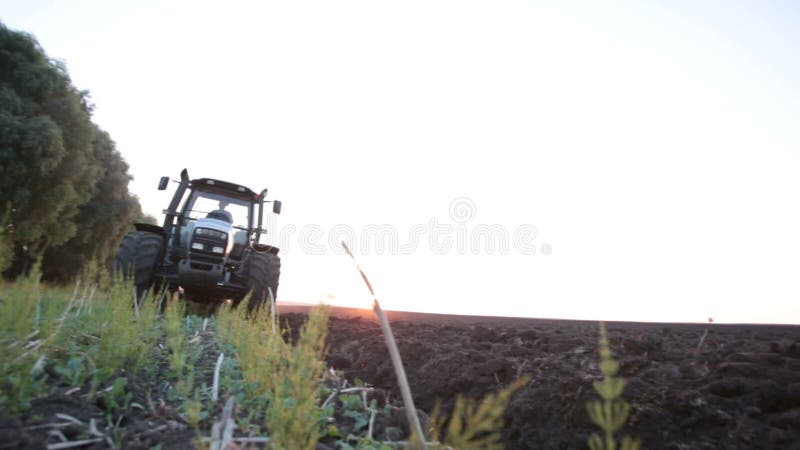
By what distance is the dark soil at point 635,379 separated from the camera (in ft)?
8.12

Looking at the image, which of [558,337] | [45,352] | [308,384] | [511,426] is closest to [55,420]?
[45,352]

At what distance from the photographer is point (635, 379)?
2.96 m

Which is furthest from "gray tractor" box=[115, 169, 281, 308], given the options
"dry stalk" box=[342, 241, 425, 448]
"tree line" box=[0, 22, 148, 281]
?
"tree line" box=[0, 22, 148, 281]

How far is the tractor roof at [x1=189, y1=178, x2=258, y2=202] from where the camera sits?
8633 mm

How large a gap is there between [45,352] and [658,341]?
3.91 meters

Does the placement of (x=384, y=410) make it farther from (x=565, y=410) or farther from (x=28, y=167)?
(x=28, y=167)

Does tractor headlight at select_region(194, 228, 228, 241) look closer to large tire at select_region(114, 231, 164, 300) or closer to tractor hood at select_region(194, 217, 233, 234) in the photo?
tractor hood at select_region(194, 217, 233, 234)

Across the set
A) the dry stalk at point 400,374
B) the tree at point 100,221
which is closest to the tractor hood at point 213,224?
the dry stalk at point 400,374

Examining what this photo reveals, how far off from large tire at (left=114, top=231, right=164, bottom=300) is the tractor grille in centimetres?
53

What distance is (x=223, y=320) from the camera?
496 centimetres

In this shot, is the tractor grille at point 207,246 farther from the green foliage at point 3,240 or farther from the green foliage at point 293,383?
the green foliage at point 293,383

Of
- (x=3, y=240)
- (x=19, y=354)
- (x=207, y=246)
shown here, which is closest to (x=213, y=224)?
(x=207, y=246)

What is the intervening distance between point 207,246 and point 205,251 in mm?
74

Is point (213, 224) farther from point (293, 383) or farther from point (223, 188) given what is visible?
point (293, 383)
